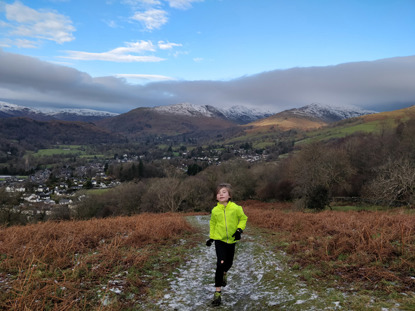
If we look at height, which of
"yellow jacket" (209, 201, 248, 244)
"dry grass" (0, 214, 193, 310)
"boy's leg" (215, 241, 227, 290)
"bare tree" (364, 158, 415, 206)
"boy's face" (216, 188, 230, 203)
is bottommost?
"bare tree" (364, 158, 415, 206)

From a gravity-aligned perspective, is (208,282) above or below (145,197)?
above

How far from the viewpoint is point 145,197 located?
49.9 metres

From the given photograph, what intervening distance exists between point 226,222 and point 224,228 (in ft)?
0.54

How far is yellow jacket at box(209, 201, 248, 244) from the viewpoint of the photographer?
6.20m

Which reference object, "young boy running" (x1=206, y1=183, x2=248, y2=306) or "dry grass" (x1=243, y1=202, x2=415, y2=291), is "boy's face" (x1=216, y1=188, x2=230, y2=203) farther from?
"dry grass" (x1=243, y1=202, x2=415, y2=291)

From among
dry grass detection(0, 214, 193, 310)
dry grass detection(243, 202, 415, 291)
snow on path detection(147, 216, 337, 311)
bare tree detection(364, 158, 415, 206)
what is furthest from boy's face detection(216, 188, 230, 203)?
bare tree detection(364, 158, 415, 206)

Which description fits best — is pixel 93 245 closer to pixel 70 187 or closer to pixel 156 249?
pixel 156 249

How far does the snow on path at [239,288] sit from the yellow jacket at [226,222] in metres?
1.49

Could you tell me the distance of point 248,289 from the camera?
6543mm

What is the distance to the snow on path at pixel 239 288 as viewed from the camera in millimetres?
5609

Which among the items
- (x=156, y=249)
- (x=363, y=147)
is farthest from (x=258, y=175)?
(x=156, y=249)

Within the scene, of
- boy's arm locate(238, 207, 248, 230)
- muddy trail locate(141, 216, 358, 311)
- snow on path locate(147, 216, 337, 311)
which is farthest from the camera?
boy's arm locate(238, 207, 248, 230)

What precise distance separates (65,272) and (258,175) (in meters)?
57.4

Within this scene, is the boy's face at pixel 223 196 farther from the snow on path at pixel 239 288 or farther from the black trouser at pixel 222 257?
the snow on path at pixel 239 288
